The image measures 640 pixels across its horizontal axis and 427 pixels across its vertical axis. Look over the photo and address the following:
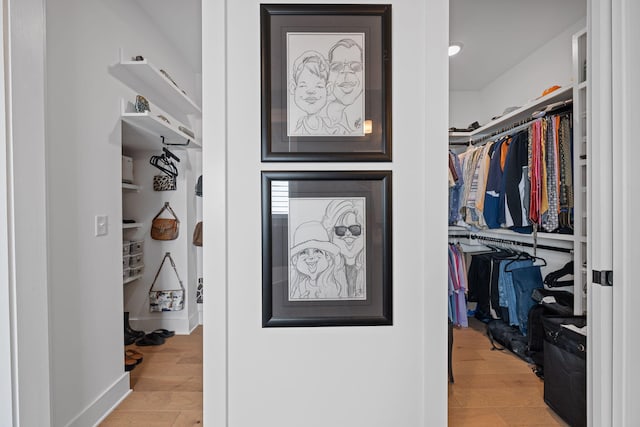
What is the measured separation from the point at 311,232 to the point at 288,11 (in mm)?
799

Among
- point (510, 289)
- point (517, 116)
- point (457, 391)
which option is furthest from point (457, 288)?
point (517, 116)

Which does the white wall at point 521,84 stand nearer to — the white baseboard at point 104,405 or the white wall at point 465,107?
the white wall at point 465,107

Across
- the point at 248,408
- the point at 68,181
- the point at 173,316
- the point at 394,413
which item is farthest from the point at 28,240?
the point at 173,316

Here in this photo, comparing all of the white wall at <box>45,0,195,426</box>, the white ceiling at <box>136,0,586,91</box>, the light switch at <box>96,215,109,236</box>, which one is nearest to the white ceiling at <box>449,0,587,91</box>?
the white ceiling at <box>136,0,586,91</box>

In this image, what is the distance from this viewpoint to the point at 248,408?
45.9 inches

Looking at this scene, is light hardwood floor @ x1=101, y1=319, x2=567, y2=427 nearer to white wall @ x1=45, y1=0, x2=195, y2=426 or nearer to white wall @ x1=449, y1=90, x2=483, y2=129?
white wall @ x1=45, y1=0, x2=195, y2=426

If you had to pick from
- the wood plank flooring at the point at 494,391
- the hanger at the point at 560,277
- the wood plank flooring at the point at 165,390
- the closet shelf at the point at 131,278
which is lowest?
the wood plank flooring at the point at 165,390

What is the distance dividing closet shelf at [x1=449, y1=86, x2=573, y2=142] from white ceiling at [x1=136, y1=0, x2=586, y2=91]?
630 mm

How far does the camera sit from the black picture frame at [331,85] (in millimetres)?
1161

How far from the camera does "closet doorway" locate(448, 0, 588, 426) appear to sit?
2.04 metres

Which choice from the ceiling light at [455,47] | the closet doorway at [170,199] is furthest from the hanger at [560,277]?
the closet doorway at [170,199]

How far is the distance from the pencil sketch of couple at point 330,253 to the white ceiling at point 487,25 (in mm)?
2032
